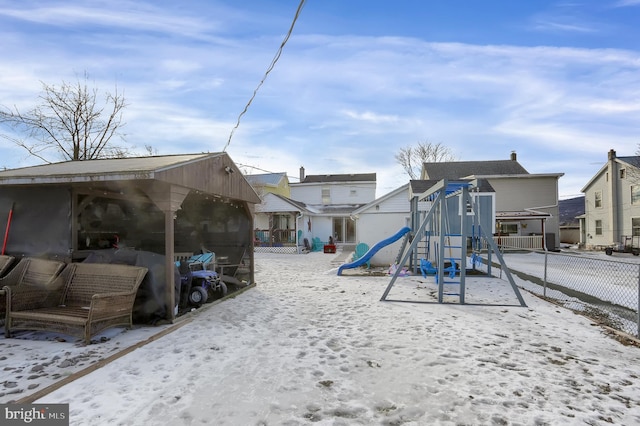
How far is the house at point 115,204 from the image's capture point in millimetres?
5613

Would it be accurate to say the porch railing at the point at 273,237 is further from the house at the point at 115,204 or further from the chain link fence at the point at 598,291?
the chain link fence at the point at 598,291

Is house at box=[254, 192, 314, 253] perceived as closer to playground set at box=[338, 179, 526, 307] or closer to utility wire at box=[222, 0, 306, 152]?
playground set at box=[338, 179, 526, 307]

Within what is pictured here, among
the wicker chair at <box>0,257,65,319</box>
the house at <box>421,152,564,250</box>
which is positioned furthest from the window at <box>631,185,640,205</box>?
the wicker chair at <box>0,257,65,319</box>

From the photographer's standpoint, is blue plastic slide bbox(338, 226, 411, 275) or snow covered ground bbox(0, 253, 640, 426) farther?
blue plastic slide bbox(338, 226, 411, 275)

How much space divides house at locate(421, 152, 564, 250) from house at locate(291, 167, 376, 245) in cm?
675

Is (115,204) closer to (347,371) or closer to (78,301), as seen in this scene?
(78,301)

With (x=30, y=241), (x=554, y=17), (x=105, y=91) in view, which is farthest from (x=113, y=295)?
(x=105, y=91)

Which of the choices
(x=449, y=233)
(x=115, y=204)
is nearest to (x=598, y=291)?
(x=449, y=233)

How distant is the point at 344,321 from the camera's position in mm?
5965

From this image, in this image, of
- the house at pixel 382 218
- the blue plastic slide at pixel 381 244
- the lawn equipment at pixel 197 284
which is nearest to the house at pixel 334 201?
the house at pixel 382 218

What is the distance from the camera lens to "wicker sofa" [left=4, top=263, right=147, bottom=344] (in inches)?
182

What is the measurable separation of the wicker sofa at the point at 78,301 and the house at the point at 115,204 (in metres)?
0.55

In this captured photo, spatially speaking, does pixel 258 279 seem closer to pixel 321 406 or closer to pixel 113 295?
pixel 113 295

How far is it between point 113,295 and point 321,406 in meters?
3.49
